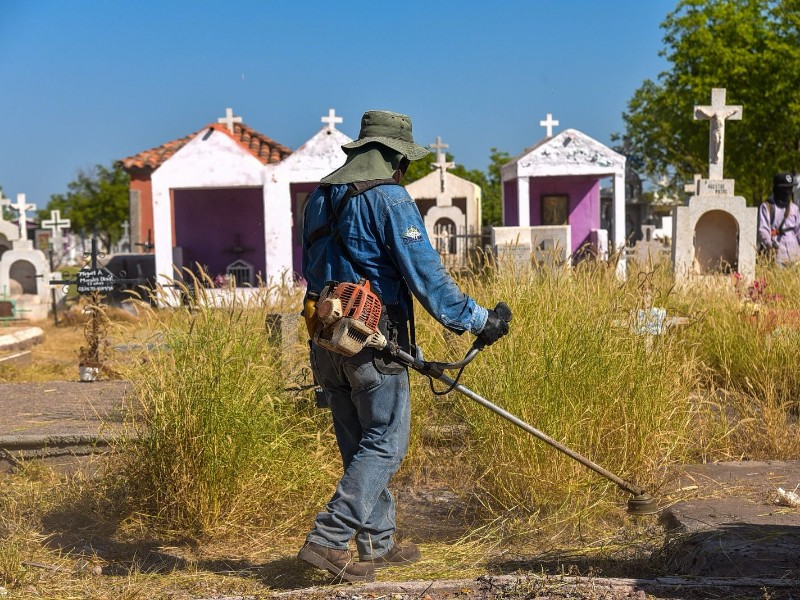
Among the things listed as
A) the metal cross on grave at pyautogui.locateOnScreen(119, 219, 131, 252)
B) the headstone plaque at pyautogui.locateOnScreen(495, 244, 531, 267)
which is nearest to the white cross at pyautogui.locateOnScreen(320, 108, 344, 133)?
the headstone plaque at pyautogui.locateOnScreen(495, 244, 531, 267)

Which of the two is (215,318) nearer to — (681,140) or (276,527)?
(276,527)

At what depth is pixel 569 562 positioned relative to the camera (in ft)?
15.0

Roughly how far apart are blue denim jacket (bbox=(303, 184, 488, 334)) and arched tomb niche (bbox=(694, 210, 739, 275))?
1012cm

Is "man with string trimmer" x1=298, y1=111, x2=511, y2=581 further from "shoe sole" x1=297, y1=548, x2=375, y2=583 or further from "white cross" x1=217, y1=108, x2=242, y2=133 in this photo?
"white cross" x1=217, y1=108, x2=242, y2=133

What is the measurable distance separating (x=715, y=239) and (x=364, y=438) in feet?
34.8

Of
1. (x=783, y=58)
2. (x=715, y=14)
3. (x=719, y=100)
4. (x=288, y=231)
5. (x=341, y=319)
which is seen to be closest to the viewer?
(x=341, y=319)

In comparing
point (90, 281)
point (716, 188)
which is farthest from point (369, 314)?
point (716, 188)

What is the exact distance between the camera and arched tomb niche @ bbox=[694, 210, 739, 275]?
13.8 m

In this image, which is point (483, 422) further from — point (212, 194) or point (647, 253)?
point (212, 194)

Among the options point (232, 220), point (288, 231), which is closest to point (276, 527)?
point (288, 231)

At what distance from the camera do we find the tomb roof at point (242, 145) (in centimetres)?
1812

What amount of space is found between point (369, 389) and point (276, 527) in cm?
131

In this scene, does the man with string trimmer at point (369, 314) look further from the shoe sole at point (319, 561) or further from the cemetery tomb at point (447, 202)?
the cemetery tomb at point (447, 202)

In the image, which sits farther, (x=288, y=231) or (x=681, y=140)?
(x=681, y=140)
